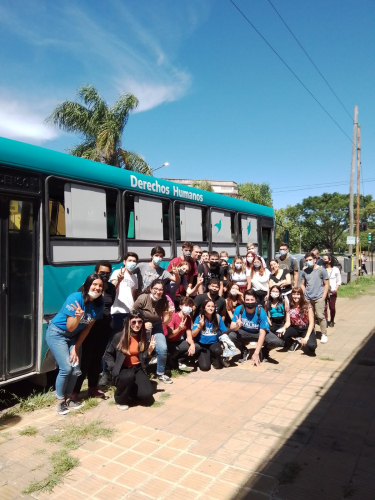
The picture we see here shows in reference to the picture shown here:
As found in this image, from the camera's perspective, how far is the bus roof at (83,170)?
4570 millimetres

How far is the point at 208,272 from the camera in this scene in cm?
715

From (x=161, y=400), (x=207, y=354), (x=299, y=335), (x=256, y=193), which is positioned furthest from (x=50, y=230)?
(x=256, y=193)

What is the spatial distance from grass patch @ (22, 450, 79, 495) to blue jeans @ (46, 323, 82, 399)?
91 centimetres

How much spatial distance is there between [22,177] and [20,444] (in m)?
2.80

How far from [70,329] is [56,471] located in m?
1.43

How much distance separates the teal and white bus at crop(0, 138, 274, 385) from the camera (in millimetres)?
4461

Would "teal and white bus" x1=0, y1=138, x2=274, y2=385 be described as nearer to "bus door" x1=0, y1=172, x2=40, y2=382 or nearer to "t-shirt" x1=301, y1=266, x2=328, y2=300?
"bus door" x1=0, y1=172, x2=40, y2=382

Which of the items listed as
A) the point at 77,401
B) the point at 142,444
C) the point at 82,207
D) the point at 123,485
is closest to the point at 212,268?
the point at 82,207

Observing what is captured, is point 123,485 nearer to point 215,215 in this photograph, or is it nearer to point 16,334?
point 16,334

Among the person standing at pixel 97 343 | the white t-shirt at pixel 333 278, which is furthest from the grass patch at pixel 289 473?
the white t-shirt at pixel 333 278

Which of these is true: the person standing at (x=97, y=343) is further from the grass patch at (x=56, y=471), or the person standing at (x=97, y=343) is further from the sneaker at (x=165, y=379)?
the grass patch at (x=56, y=471)

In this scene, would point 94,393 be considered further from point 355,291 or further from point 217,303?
point 355,291

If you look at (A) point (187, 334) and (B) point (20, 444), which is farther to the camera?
(A) point (187, 334)

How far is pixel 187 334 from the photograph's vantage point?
20.0 ft
